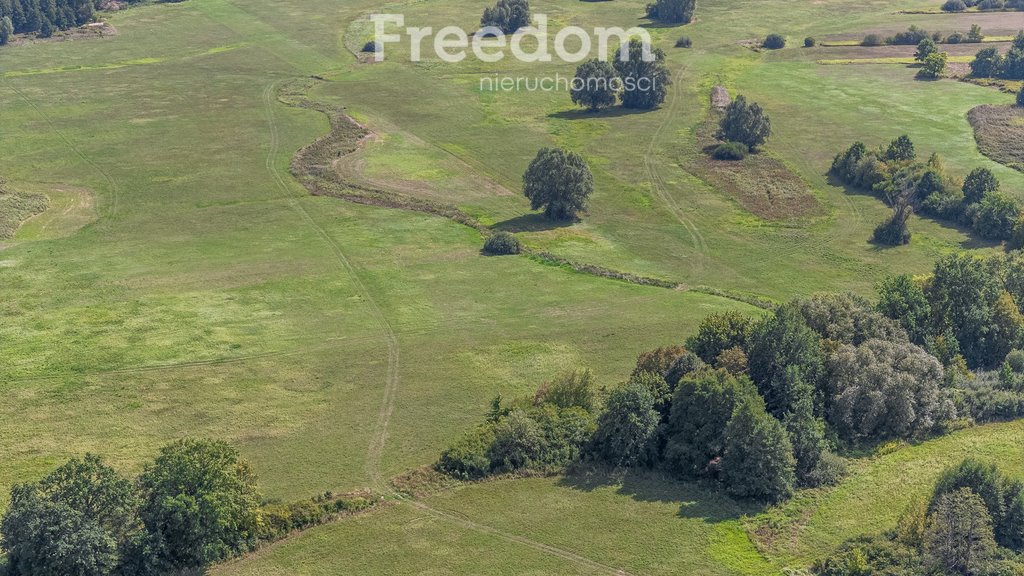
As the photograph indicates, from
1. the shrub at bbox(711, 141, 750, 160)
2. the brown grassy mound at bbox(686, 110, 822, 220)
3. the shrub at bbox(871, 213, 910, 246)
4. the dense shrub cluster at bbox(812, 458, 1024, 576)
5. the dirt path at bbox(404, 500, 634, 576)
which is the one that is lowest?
the dirt path at bbox(404, 500, 634, 576)

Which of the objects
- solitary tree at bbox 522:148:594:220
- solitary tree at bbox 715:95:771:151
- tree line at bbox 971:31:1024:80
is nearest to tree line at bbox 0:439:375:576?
solitary tree at bbox 522:148:594:220

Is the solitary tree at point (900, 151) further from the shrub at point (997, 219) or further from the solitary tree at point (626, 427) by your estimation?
the solitary tree at point (626, 427)

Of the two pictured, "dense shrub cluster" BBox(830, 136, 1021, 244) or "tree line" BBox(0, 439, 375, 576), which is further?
"dense shrub cluster" BBox(830, 136, 1021, 244)

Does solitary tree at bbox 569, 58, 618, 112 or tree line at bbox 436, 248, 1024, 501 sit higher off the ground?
solitary tree at bbox 569, 58, 618, 112

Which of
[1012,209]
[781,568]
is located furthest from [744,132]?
[781,568]

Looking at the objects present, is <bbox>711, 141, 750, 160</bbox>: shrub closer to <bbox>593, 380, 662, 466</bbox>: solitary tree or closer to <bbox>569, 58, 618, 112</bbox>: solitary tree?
<bbox>569, 58, 618, 112</bbox>: solitary tree

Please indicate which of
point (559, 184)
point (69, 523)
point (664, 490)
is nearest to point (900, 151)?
point (559, 184)
